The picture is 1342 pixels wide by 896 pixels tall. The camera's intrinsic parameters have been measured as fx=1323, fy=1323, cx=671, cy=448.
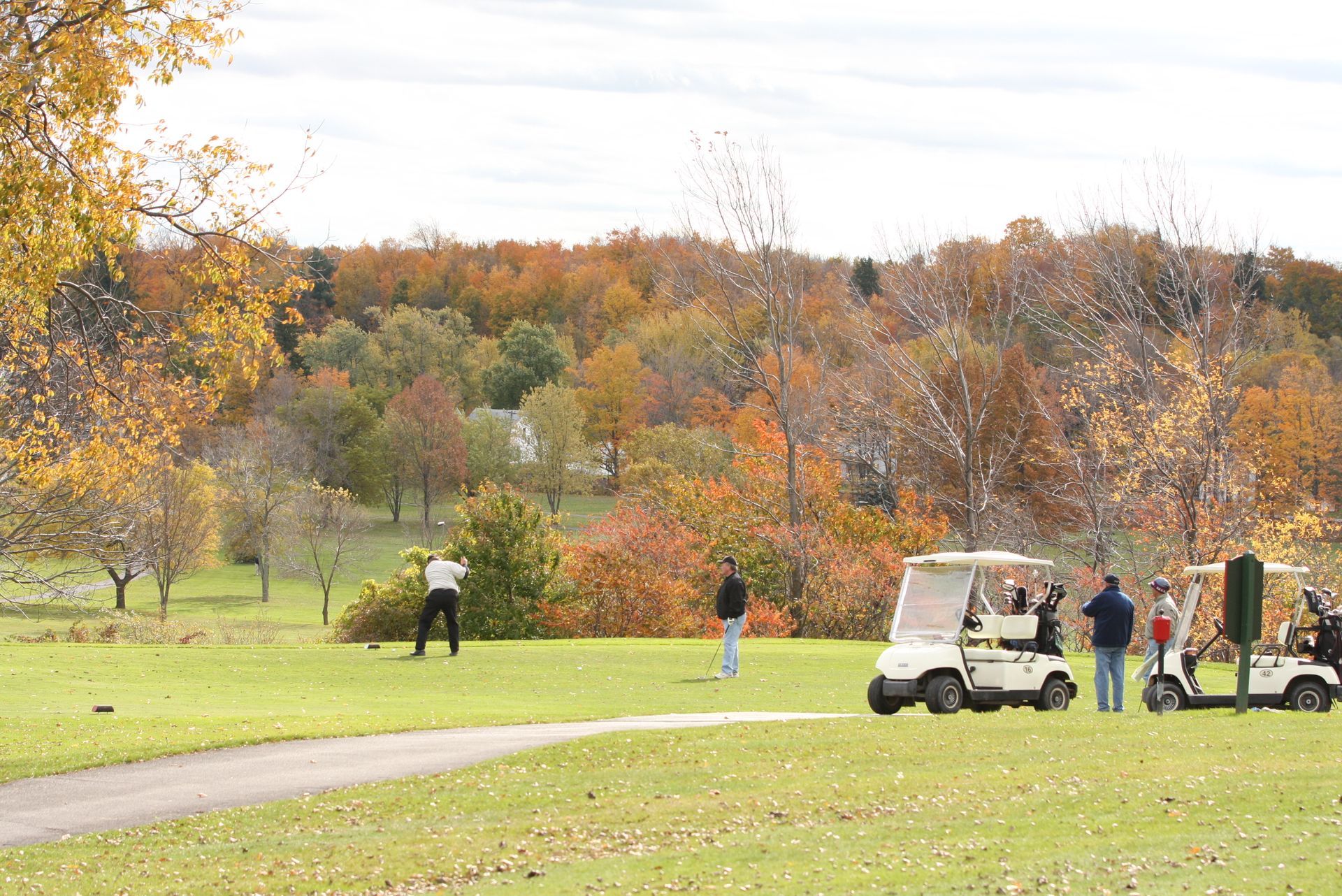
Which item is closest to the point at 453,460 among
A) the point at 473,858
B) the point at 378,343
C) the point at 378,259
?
the point at 378,343

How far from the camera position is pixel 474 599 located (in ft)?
115

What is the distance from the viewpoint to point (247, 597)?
7344 centimetres

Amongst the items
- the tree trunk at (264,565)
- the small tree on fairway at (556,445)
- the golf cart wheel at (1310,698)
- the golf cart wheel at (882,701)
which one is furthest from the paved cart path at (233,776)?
the small tree on fairway at (556,445)

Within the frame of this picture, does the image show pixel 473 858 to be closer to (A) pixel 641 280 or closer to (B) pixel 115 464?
(B) pixel 115 464

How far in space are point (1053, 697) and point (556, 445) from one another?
250 ft

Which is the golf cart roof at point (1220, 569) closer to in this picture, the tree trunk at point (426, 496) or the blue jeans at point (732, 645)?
the blue jeans at point (732, 645)

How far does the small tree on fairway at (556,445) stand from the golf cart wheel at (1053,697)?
7479 cm

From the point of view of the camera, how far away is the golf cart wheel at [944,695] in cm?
1775

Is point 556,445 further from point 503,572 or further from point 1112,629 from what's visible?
point 1112,629

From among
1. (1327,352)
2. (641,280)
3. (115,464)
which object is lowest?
(115,464)

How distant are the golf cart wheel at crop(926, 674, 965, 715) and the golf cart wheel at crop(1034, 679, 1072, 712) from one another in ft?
4.46

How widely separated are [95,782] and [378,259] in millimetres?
133862

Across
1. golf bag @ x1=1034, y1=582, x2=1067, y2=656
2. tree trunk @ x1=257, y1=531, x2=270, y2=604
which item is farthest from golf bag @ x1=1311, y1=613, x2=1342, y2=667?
tree trunk @ x1=257, y1=531, x2=270, y2=604

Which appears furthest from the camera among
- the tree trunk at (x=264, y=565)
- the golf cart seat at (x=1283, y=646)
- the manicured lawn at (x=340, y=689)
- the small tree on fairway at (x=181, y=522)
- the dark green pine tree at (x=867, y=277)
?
the dark green pine tree at (x=867, y=277)
